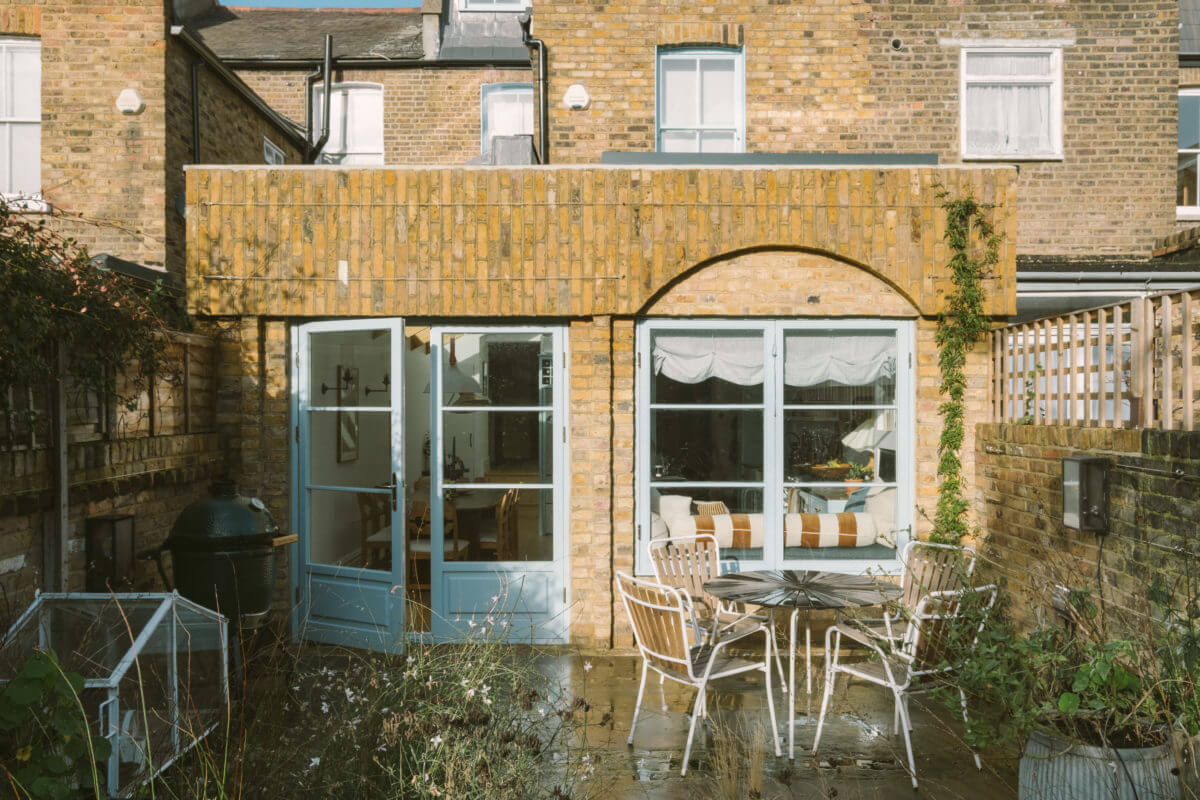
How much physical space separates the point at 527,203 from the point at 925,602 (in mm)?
3941

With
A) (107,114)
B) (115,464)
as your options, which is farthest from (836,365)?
(107,114)

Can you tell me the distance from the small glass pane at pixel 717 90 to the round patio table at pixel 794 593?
19.0ft

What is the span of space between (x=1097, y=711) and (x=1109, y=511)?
1.87 metres

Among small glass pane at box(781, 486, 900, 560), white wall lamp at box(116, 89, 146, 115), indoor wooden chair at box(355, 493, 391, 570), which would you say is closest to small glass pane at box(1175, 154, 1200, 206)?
small glass pane at box(781, 486, 900, 560)

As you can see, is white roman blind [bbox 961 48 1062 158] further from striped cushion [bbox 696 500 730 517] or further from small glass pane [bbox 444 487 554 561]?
small glass pane [bbox 444 487 554 561]

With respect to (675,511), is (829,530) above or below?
below

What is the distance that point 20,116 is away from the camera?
29.9 feet

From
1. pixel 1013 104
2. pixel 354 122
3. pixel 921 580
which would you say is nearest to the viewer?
pixel 921 580

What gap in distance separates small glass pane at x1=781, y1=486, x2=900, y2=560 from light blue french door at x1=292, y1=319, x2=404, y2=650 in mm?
3005

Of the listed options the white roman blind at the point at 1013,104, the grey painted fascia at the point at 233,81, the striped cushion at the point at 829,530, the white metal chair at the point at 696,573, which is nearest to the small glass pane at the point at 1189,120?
the white roman blind at the point at 1013,104

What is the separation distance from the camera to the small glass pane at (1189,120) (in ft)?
38.5

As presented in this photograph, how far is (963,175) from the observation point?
6676 millimetres

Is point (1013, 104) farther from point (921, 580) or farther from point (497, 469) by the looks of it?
point (497, 469)

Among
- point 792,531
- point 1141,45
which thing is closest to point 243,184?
point 792,531
